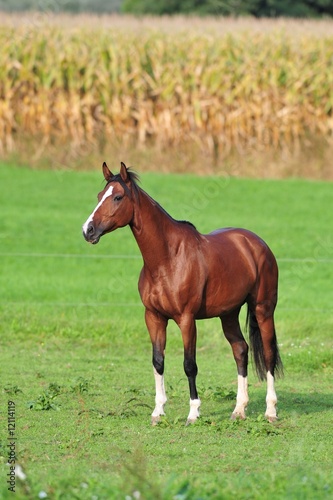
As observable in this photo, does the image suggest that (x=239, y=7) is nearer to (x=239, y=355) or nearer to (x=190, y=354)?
(x=239, y=355)

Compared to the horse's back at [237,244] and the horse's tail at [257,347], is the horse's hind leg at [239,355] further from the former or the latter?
the horse's back at [237,244]

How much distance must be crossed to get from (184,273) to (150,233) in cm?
42

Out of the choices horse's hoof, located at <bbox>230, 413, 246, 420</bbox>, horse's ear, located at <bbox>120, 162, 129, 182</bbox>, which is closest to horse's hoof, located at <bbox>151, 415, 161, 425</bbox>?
horse's hoof, located at <bbox>230, 413, 246, 420</bbox>

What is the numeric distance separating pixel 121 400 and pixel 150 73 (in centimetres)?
1473

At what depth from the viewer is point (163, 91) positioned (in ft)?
74.8

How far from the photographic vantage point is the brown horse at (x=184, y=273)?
827 cm

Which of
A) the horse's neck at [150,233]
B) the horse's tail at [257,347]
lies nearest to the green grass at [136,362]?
the horse's tail at [257,347]

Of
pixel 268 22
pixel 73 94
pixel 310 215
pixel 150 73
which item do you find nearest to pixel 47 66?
pixel 73 94

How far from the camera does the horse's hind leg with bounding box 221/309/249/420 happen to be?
29.3 feet

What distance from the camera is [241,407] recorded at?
351 inches

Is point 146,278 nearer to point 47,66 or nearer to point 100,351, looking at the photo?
point 100,351

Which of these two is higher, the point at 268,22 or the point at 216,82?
the point at 268,22

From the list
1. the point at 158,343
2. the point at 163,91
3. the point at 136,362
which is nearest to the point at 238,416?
the point at 158,343

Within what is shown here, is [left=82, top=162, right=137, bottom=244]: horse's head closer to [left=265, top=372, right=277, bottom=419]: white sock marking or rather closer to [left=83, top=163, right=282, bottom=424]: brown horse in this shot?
[left=83, top=163, right=282, bottom=424]: brown horse
